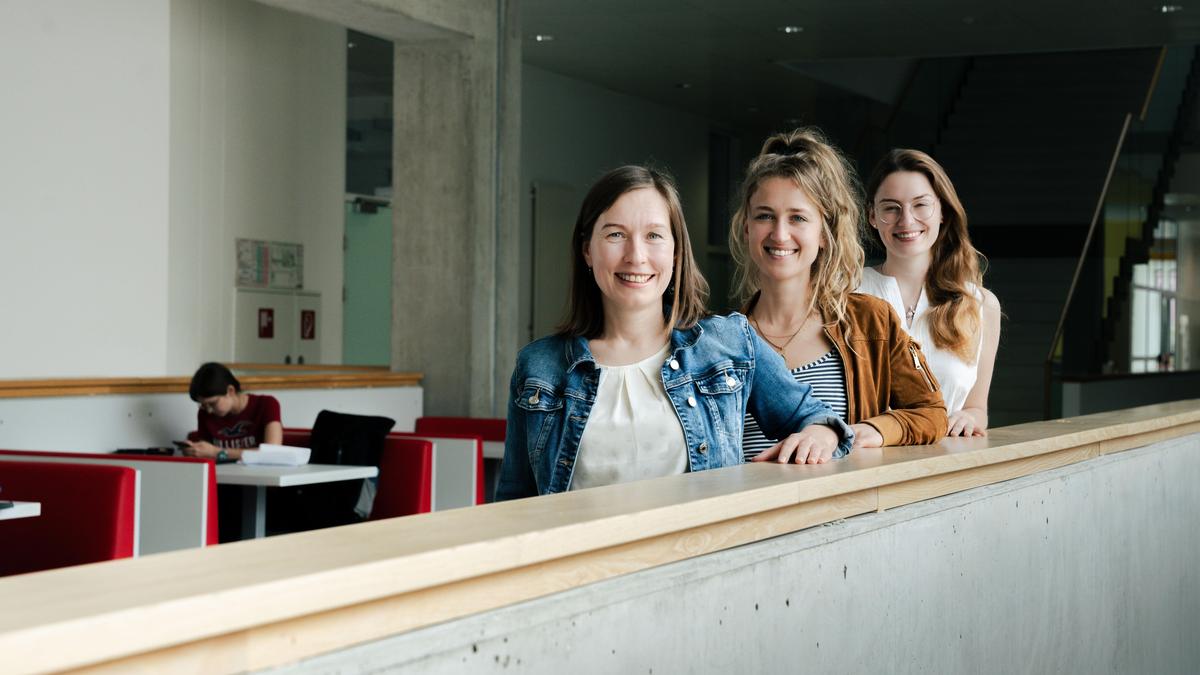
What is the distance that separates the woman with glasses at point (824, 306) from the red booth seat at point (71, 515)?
2.72 metres

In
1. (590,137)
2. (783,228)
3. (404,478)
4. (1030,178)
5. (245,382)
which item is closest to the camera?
(783,228)

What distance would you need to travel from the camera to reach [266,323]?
9.12 metres

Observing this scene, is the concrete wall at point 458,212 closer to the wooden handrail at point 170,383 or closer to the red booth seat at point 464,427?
the wooden handrail at point 170,383

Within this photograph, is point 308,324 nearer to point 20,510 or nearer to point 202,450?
point 202,450

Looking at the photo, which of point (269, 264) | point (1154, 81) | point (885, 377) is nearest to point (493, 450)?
point (269, 264)

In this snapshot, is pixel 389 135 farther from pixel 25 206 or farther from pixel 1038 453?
pixel 1038 453

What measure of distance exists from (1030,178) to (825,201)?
325 inches

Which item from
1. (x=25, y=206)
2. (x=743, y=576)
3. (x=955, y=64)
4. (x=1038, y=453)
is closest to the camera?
(x=743, y=576)

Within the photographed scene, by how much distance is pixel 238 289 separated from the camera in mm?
8828

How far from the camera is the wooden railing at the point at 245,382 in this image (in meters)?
6.15

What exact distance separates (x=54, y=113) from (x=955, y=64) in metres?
6.39

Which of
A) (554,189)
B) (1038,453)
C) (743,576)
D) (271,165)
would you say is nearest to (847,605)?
(743,576)

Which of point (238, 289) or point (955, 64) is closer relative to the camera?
point (238, 289)

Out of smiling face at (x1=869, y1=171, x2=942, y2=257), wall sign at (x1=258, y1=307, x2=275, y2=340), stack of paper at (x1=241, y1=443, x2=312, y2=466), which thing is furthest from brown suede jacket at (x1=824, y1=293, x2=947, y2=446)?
wall sign at (x1=258, y1=307, x2=275, y2=340)
